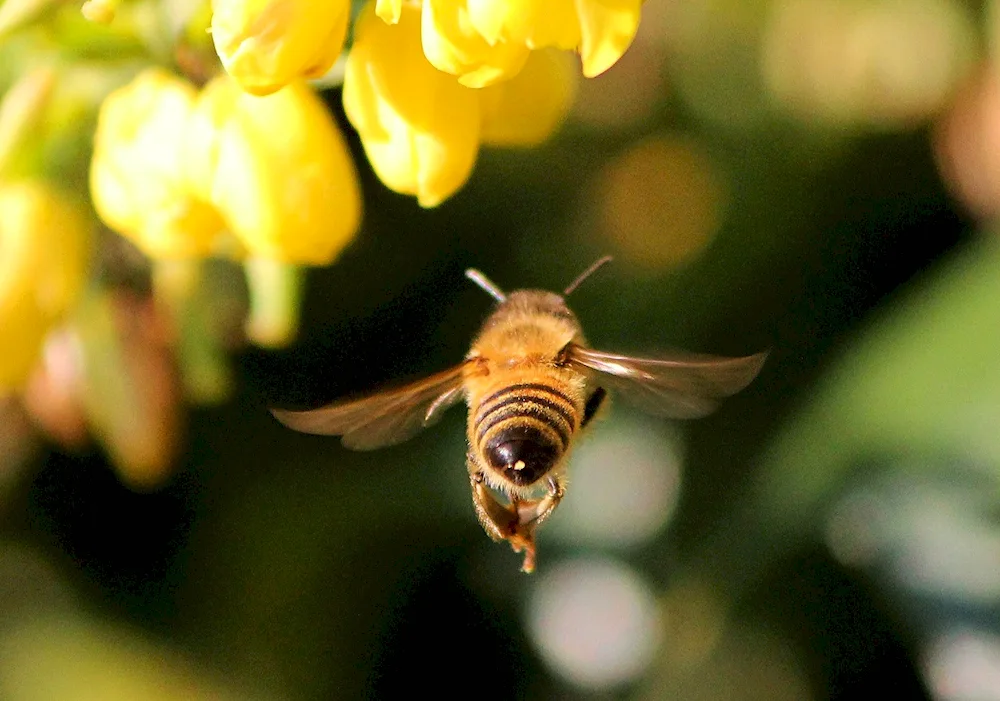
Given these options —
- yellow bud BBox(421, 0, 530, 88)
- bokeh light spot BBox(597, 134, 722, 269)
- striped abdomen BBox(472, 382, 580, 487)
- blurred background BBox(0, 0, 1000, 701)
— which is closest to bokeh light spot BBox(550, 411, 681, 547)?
blurred background BBox(0, 0, 1000, 701)

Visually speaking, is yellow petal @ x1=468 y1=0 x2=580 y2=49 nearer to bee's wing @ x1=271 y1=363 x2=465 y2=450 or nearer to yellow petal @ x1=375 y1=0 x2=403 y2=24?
yellow petal @ x1=375 y1=0 x2=403 y2=24

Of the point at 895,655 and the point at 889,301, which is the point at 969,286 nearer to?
the point at 889,301

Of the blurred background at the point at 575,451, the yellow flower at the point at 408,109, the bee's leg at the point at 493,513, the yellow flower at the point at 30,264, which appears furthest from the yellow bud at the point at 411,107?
the blurred background at the point at 575,451

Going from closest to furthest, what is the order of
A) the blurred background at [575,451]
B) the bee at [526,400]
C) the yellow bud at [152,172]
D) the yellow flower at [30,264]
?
the bee at [526,400], the yellow bud at [152,172], the yellow flower at [30,264], the blurred background at [575,451]

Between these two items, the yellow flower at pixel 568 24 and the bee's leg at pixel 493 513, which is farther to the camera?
the bee's leg at pixel 493 513

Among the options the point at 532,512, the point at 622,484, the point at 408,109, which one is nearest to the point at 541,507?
the point at 532,512

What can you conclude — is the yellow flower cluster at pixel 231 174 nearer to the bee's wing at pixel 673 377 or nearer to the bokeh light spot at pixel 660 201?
the bee's wing at pixel 673 377

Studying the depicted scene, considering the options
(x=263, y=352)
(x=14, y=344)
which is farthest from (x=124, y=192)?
(x=263, y=352)
